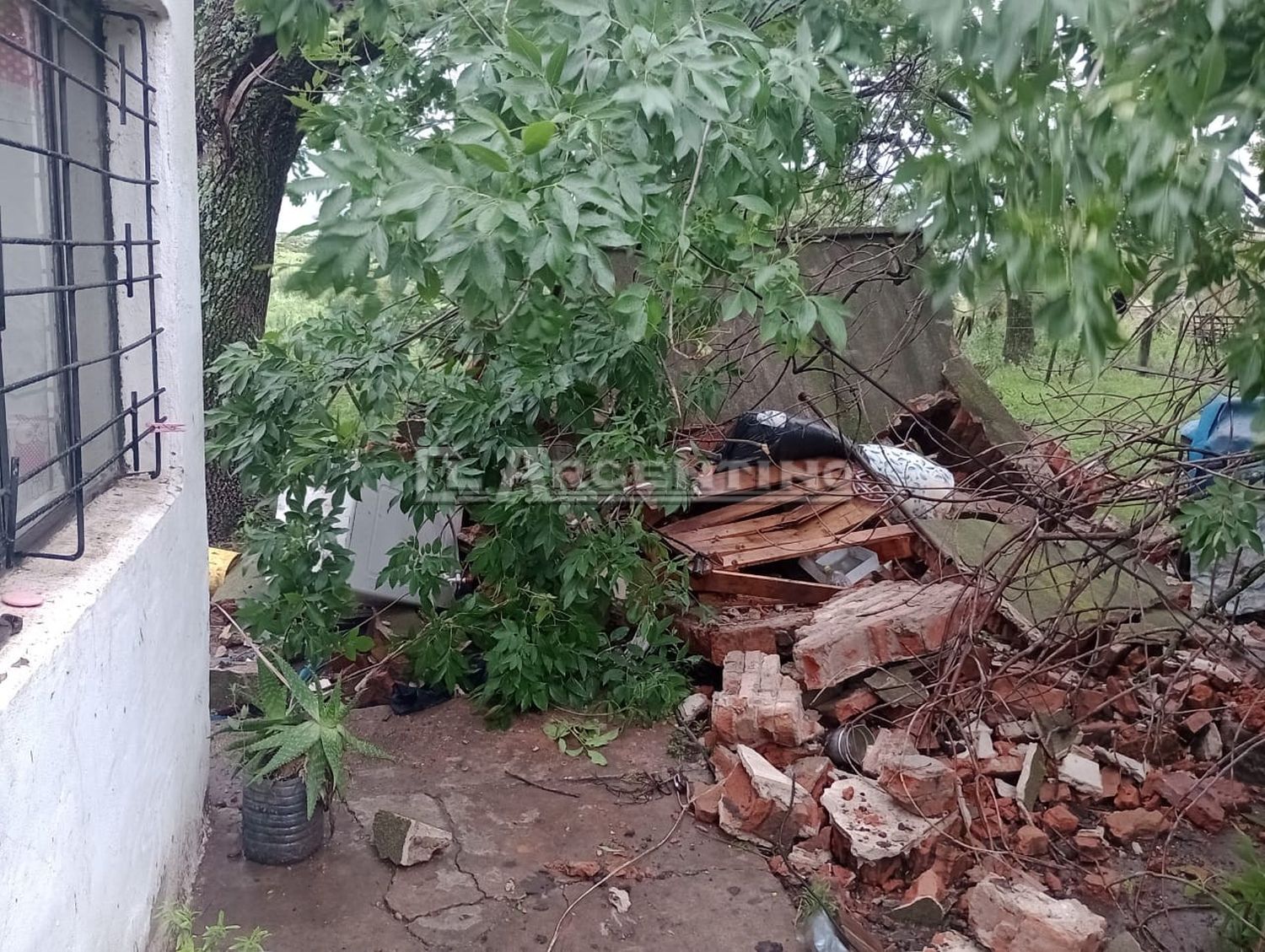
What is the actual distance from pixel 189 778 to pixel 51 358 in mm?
1418

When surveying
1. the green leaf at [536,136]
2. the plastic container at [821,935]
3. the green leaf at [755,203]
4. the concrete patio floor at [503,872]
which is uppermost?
the green leaf at [536,136]

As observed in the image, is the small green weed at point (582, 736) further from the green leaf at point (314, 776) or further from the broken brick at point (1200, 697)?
the broken brick at point (1200, 697)

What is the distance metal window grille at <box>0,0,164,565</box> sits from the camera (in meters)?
2.06

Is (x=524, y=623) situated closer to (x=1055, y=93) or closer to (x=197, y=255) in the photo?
(x=197, y=255)

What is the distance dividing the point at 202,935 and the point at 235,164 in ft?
14.2

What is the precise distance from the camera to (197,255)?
3.11 m

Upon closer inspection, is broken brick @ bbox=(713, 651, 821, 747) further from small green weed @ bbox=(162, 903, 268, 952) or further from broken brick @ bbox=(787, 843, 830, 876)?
small green weed @ bbox=(162, 903, 268, 952)

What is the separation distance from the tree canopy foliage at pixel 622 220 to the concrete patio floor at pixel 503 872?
468 millimetres

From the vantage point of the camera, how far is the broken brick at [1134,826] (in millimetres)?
3758

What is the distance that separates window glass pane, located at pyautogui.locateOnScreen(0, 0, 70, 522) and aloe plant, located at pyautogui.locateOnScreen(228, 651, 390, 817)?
1160 millimetres

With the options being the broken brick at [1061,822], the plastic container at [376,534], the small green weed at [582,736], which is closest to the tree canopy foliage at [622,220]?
the small green weed at [582,736]

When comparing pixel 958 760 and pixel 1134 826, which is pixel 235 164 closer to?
pixel 958 760

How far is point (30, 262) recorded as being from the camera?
220 centimetres

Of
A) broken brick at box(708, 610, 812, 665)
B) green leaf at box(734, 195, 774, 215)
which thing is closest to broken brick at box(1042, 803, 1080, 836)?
broken brick at box(708, 610, 812, 665)
